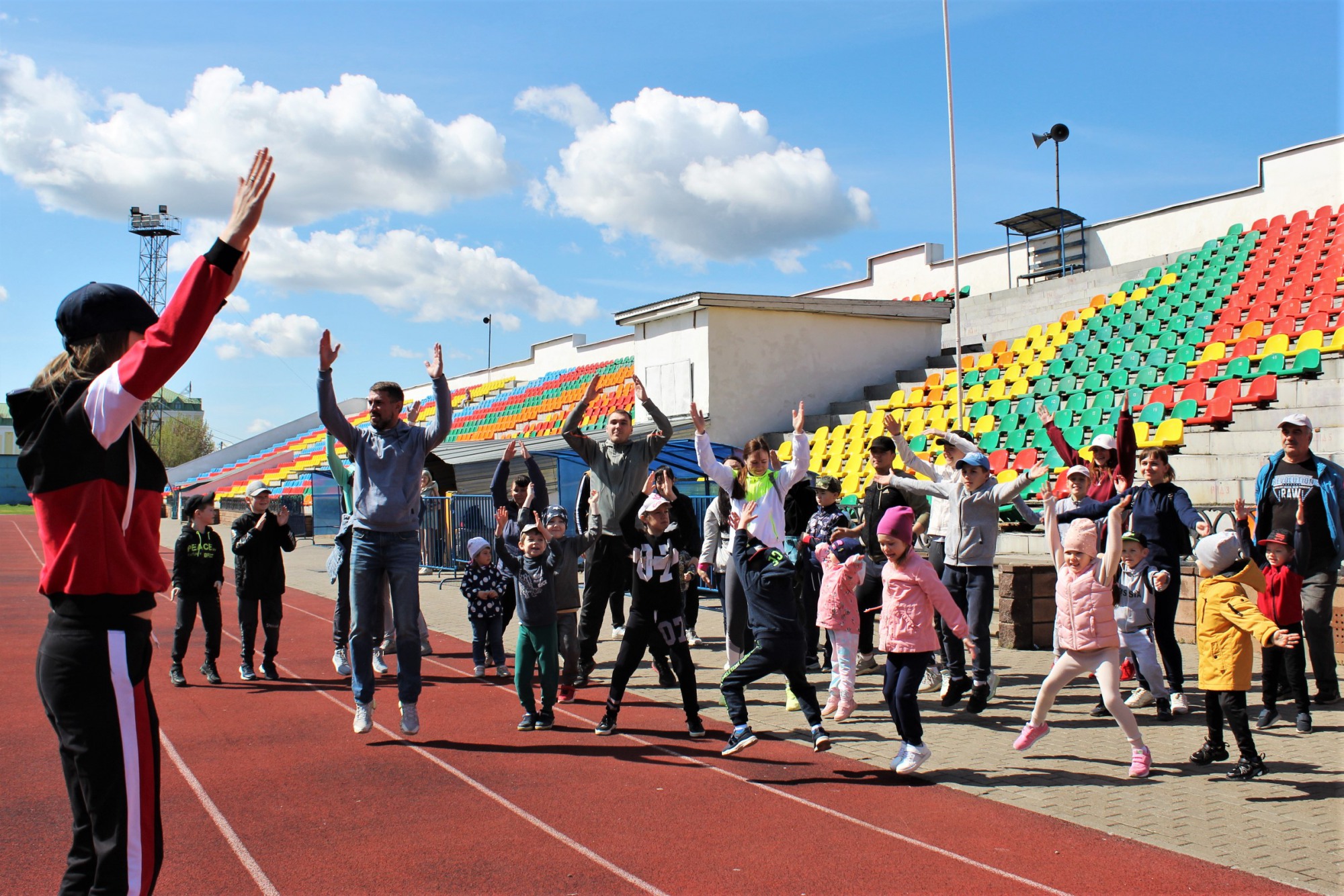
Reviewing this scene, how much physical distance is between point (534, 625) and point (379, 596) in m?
Answer: 1.13

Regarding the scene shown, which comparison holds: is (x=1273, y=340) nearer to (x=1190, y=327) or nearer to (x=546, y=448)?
(x=1190, y=327)

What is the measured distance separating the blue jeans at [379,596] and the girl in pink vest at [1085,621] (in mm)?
3726

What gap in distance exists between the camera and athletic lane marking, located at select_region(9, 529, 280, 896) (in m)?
4.30

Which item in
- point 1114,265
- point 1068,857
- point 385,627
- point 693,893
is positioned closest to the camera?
point 693,893

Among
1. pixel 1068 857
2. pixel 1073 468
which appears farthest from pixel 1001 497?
pixel 1068 857

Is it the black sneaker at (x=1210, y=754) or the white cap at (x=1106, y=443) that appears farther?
the white cap at (x=1106, y=443)

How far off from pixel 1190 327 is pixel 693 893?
1923 centimetres

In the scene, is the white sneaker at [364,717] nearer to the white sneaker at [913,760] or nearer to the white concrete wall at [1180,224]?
the white sneaker at [913,760]

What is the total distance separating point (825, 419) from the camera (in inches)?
898

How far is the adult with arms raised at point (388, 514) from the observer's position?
6.42 m

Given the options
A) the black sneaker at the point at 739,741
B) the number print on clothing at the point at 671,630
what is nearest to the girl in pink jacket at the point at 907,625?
the black sneaker at the point at 739,741

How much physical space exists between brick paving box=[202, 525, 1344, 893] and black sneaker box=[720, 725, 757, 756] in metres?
0.61

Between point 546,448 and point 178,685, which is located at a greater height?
point 546,448

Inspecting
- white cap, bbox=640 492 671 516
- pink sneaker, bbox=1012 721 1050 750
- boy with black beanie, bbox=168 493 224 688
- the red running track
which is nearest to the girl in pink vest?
pink sneaker, bbox=1012 721 1050 750
